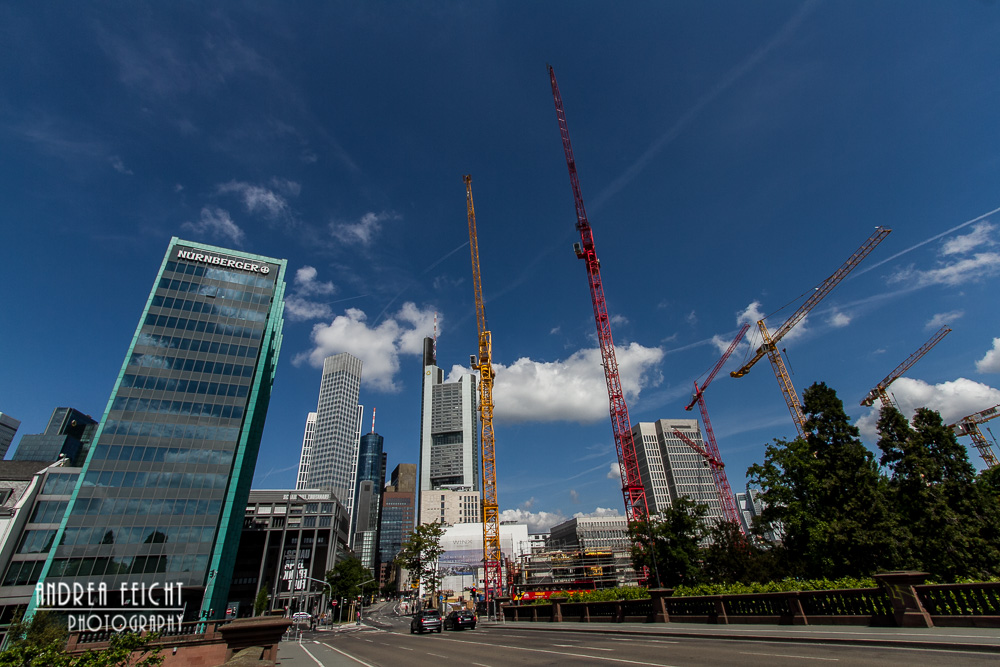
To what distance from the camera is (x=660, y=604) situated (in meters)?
25.0

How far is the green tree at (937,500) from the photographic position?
31.7 metres

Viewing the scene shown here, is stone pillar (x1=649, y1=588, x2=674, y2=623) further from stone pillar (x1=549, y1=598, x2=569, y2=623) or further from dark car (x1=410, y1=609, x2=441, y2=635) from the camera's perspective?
Answer: dark car (x1=410, y1=609, x2=441, y2=635)

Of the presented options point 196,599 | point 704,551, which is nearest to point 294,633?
point 196,599

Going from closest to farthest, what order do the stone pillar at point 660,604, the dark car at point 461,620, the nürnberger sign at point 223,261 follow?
the stone pillar at point 660,604 → the dark car at point 461,620 → the nürnberger sign at point 223,261

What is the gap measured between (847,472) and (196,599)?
77835mm

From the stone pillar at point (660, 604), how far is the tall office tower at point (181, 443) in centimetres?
6040

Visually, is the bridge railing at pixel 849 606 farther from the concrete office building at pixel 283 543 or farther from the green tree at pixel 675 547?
the concrete office building at pixel 283 543

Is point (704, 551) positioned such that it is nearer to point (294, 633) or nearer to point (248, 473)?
point (294, 633)

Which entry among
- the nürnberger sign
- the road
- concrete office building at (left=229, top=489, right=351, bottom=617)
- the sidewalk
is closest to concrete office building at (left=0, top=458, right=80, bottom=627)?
the nürnberger sign

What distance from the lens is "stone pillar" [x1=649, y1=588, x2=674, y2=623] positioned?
24.8 m

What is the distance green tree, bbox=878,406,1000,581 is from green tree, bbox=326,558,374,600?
92.9 m

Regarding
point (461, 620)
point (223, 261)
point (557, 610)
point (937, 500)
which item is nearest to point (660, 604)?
point (557, 610)

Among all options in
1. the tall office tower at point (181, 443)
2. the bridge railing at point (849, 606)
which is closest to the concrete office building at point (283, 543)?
the tall office tower at point (181, 443)

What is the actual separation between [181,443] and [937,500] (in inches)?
3483
